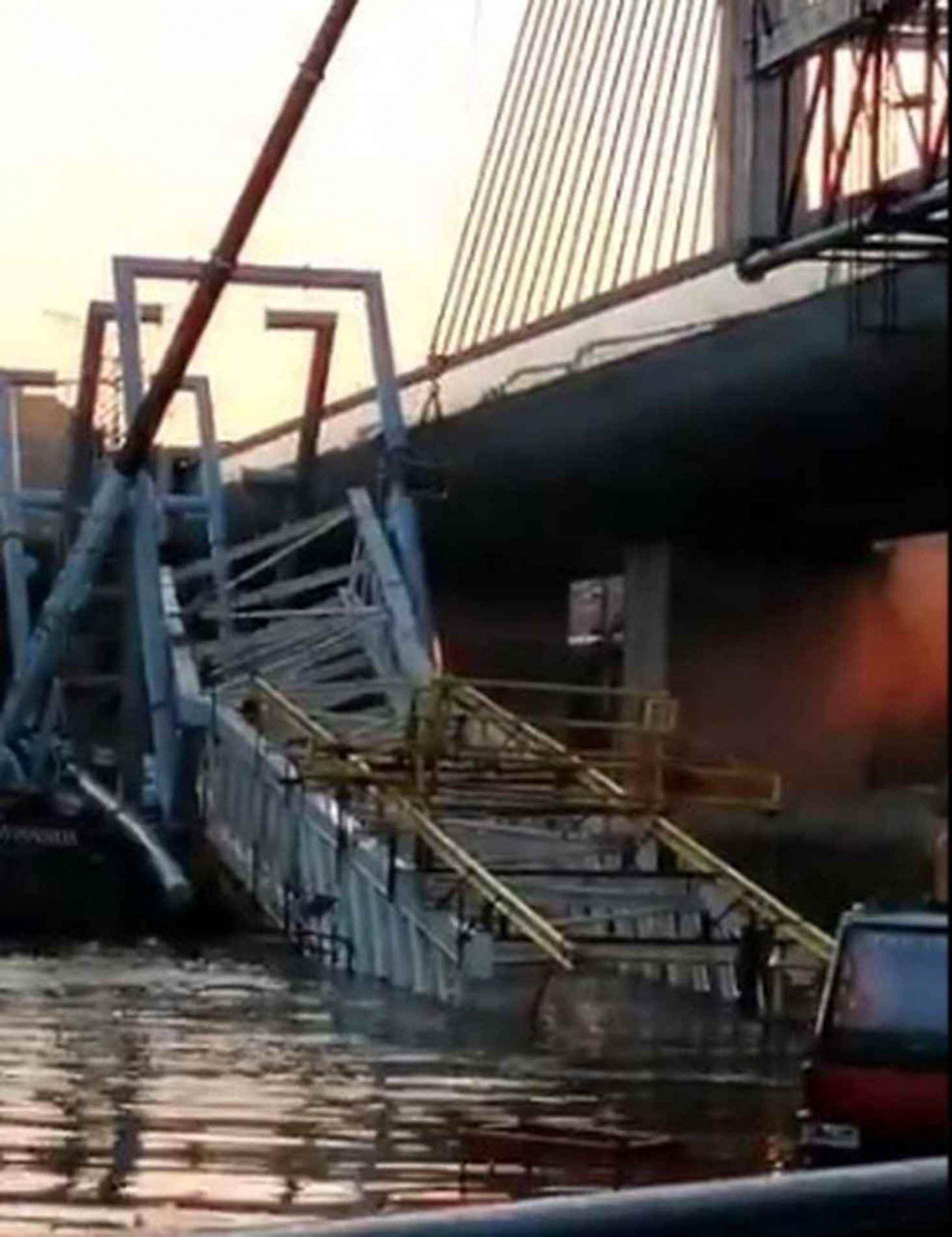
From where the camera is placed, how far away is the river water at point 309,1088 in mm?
17312

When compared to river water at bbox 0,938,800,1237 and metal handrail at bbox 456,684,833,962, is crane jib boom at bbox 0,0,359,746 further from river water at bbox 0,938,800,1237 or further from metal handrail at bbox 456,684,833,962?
river water at bbox 0,938,800,1237

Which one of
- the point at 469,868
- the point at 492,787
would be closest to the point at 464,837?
the point at 492,787

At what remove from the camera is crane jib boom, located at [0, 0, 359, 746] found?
54.7m

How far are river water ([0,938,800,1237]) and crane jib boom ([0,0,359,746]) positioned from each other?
59.8ft

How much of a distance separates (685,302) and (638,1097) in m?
10.6

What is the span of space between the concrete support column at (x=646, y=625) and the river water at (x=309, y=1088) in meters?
7.72

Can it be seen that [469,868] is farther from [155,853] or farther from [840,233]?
[840,233]

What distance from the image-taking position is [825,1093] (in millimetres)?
15164

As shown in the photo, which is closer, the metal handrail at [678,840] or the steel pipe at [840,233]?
the steel pipe at [840,233]

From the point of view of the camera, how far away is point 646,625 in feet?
163

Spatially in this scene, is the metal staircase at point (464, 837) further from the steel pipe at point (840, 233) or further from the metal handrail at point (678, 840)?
the steel pipe at point (840, 233)

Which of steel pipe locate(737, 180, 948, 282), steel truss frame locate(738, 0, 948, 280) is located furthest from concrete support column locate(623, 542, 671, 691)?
steel pipe locate(737, 180, 948, 282)

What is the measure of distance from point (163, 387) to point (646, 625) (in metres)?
10.8

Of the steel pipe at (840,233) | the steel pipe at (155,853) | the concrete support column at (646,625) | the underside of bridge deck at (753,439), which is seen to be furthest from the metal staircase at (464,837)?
the steel pipe at (840,233)
